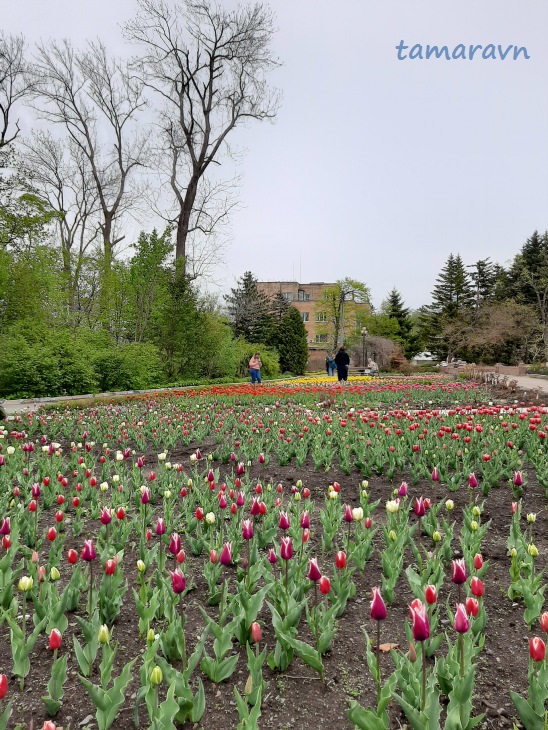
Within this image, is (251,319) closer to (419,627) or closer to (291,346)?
(291,346)

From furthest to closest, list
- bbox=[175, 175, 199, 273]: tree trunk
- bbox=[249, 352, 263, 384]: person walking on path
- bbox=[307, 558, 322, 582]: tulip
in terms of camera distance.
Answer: bbox=[175, 175, 199, 273]: tree trunk < bbox=[249, 352, 263, 384]: person walking on path < bbox=[307, 558, 322, 582]: tulip

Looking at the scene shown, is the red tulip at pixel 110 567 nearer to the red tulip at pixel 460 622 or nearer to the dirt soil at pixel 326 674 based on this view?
the dirt soil at pixel 326 674

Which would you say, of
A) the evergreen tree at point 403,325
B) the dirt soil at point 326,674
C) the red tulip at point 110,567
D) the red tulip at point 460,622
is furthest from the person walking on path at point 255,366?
the evergreen tree at point 403,325

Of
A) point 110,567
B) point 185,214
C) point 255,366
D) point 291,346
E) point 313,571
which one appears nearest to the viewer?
point 313,571

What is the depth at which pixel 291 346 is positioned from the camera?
127ft

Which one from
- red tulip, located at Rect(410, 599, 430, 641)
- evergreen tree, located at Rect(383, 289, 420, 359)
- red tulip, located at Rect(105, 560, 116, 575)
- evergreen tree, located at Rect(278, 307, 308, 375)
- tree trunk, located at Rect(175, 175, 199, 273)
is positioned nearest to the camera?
red tulip, located at Rect(410, 599, 430, 641)

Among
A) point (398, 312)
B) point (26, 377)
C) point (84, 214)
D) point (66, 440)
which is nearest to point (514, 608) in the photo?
point (66, 440)

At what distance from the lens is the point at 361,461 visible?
16.4 ft

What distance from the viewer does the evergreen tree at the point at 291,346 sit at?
1522 inches

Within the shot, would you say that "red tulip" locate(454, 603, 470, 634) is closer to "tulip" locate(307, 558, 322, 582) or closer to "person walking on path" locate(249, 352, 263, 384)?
"tulip" locate(307, 558, 322, 582)

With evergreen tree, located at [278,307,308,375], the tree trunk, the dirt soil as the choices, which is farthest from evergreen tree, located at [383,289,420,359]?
the dirt soil

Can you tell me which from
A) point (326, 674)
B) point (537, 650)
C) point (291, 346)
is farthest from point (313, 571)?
point (291, 346)

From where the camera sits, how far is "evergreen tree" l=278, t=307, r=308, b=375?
127 ft

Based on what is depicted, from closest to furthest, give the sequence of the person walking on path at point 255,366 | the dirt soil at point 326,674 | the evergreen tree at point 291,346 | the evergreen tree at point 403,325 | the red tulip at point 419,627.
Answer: the red tulip at point 419,627 → the dirt soil at point 326,674 → the person walking on path at point 255,366 → the evergreen tree at point 291,346 → the evergreen tree at point 403,325
